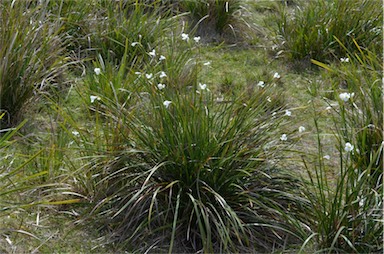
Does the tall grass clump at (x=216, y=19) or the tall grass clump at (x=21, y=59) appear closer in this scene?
the tall grass clump at (x=21, y=59)

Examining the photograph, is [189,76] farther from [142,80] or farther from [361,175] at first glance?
[361,175]

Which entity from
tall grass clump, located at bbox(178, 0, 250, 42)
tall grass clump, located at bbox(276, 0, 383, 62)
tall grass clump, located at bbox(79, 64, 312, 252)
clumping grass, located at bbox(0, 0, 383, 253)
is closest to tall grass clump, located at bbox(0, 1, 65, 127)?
clumping grass, located at bbox(0, 0, 383, 253)

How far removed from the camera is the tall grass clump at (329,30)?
6449mm

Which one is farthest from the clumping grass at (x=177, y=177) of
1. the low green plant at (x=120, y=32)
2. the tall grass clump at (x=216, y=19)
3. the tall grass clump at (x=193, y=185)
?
the tall grass clump at (x=216, y=19)

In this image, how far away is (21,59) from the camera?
16.4ft

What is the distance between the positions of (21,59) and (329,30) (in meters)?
2.77

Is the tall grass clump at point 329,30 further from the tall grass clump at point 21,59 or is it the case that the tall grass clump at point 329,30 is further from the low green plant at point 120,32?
the tall grass clump at point 21,59

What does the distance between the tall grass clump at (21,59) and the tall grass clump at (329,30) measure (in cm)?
212

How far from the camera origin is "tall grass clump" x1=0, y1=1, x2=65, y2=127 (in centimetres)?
494

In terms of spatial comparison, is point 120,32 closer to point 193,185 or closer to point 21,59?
point 21,59

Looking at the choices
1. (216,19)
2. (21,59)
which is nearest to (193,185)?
(21,59)

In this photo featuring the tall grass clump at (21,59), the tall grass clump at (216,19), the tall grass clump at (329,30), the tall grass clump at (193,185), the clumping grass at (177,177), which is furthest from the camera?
the tall grass clump at (216,19)

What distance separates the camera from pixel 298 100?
584 centimetres

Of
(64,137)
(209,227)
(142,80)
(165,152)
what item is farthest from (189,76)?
(209,227)
